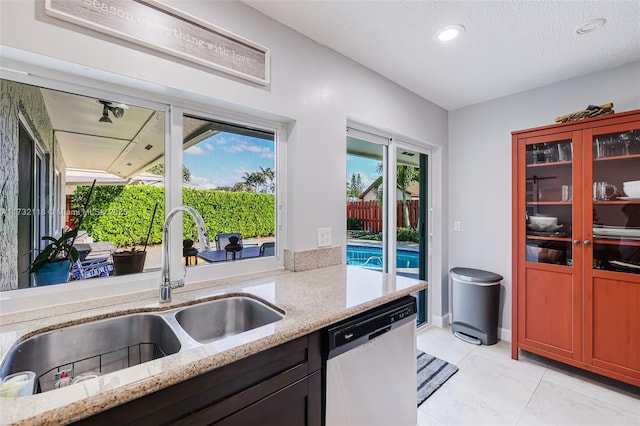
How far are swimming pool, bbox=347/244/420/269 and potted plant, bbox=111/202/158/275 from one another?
148cm

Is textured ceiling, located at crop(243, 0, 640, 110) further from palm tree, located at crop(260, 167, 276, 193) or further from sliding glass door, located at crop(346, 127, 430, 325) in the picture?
palm tree, located at crop(260, 167, 276, 193)

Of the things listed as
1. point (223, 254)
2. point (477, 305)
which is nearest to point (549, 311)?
point (477, 305)

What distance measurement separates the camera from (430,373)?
2.34 meters

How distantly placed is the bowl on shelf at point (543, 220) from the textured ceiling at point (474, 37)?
1.20 metres

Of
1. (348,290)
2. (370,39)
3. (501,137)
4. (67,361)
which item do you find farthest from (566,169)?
(67,361)

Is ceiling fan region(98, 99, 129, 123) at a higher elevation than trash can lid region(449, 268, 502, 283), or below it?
higher

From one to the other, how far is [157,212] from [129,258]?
255mm

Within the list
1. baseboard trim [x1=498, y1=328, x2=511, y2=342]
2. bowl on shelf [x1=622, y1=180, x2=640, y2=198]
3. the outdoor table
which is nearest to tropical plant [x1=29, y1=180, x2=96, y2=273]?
the outdoor table

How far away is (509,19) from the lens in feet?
5.74

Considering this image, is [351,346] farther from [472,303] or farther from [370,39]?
[472,303]

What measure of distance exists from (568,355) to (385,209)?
71.0 inches

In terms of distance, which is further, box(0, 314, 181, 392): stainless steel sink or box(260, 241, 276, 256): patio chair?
box(260, 241, 276, 256): patio chair

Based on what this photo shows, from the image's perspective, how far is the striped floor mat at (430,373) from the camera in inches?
83.4

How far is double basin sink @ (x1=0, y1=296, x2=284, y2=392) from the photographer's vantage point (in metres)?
0.97
